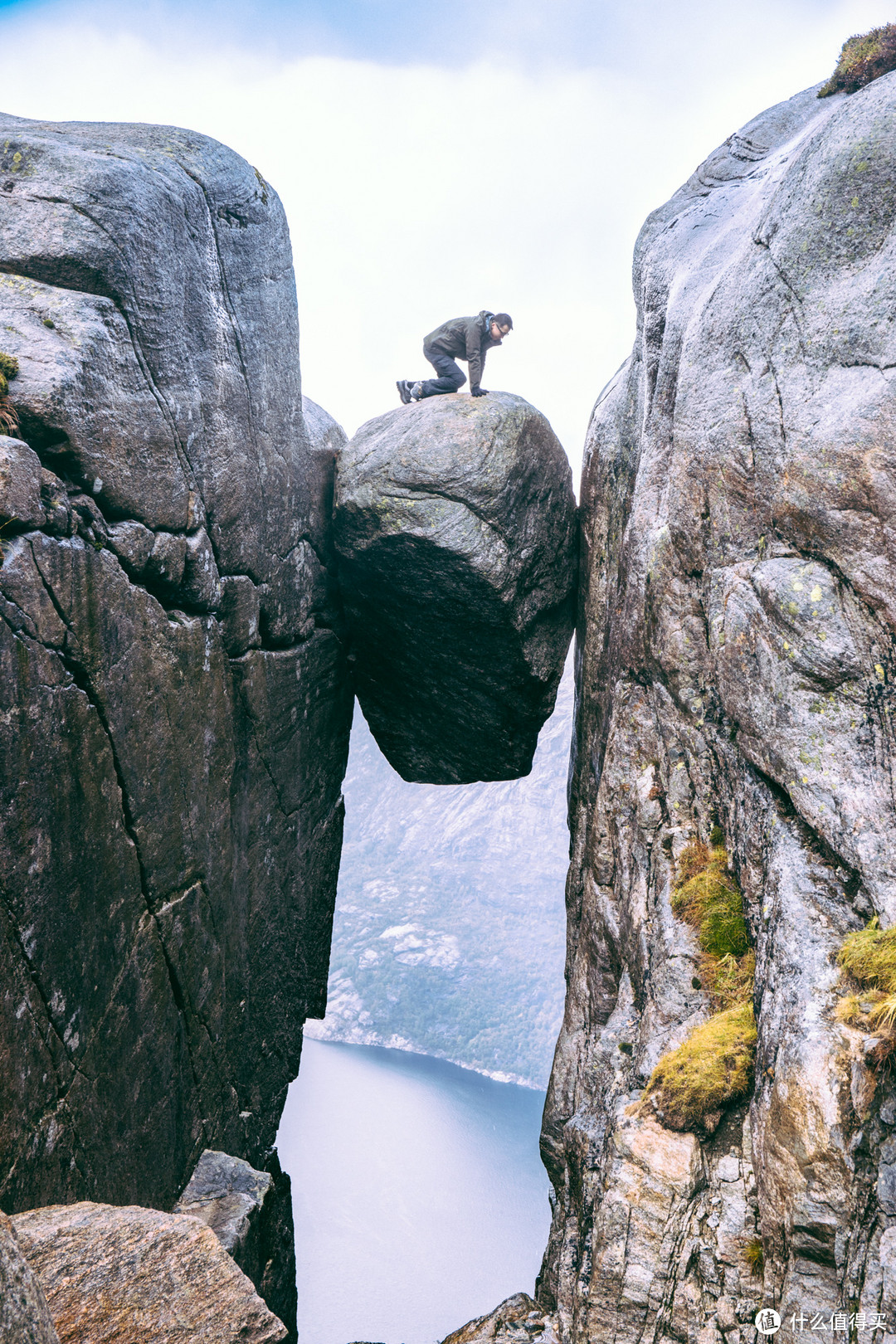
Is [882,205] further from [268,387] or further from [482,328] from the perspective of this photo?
[268,387]

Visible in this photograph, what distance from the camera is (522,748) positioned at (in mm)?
19344

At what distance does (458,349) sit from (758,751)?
1125cm

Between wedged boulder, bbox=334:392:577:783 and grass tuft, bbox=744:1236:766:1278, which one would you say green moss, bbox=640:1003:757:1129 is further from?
wedged boulder, bbox=334:392:577:783

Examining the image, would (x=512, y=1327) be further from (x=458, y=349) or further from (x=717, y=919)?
(x=458, y=349)

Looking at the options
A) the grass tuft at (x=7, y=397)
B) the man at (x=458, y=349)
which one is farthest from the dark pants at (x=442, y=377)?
the grass tuft at (x=7, y=397)

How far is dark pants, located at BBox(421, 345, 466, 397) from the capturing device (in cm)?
1742

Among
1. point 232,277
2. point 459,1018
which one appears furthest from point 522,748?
point 459,1018

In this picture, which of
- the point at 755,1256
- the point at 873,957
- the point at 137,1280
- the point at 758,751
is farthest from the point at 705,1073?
the point at 137,1280

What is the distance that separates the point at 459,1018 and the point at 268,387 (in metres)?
139

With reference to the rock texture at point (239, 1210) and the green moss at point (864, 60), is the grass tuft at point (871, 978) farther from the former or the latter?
the green moss at point (864, 60)

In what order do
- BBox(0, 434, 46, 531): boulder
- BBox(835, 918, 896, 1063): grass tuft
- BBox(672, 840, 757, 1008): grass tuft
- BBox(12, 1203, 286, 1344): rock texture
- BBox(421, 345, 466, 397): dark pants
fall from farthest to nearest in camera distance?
BBox(421, 345, 466, 397): dark pants < BBox(672, 840, 757, 1008): grass tuft < BBox(0, 434, 46, 531): boulder < BBox(835, 918, 896, 1063): grass tuft < BBox(12, 1203, 286, 1344): rock texture

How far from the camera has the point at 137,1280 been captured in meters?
6.18

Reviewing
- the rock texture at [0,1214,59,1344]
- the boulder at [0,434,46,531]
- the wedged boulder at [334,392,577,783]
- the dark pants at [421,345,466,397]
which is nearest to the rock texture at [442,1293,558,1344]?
the rock texture at [0,1214,59,1344]

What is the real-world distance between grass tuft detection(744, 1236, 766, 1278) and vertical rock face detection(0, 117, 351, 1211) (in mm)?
7349
